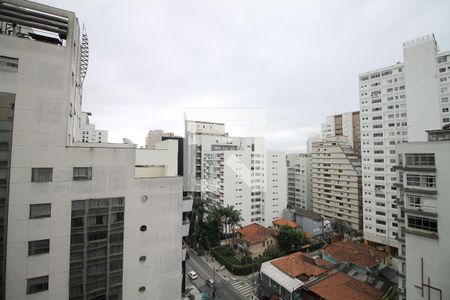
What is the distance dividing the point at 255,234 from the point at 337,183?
2560 centimetres

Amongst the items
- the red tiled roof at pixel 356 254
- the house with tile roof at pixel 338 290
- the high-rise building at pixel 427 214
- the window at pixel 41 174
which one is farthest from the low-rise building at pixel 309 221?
the window at pixel 41 174

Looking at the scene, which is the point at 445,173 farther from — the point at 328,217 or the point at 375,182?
the point at 328,217

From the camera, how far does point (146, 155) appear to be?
14734 millimetres

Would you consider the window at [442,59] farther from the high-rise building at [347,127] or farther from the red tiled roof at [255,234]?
the high-rise building at [347,127]

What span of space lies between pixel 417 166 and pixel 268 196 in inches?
1361

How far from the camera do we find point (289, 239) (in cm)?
3503

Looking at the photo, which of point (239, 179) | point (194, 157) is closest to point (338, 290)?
point (239, 179)

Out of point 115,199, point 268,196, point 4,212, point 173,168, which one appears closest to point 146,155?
point 173,168

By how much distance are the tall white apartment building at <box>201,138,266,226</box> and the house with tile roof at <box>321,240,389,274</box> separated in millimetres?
18540

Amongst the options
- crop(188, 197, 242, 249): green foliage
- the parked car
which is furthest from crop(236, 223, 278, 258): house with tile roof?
the parked car

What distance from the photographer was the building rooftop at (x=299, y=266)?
24.8 meters

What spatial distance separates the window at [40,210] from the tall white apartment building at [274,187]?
142ft

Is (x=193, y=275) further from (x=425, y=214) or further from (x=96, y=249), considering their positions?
(x=425, y=214)

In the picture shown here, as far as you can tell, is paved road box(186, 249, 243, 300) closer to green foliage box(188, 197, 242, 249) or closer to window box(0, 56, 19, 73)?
green foliage box(188, 197, 242, 249)
